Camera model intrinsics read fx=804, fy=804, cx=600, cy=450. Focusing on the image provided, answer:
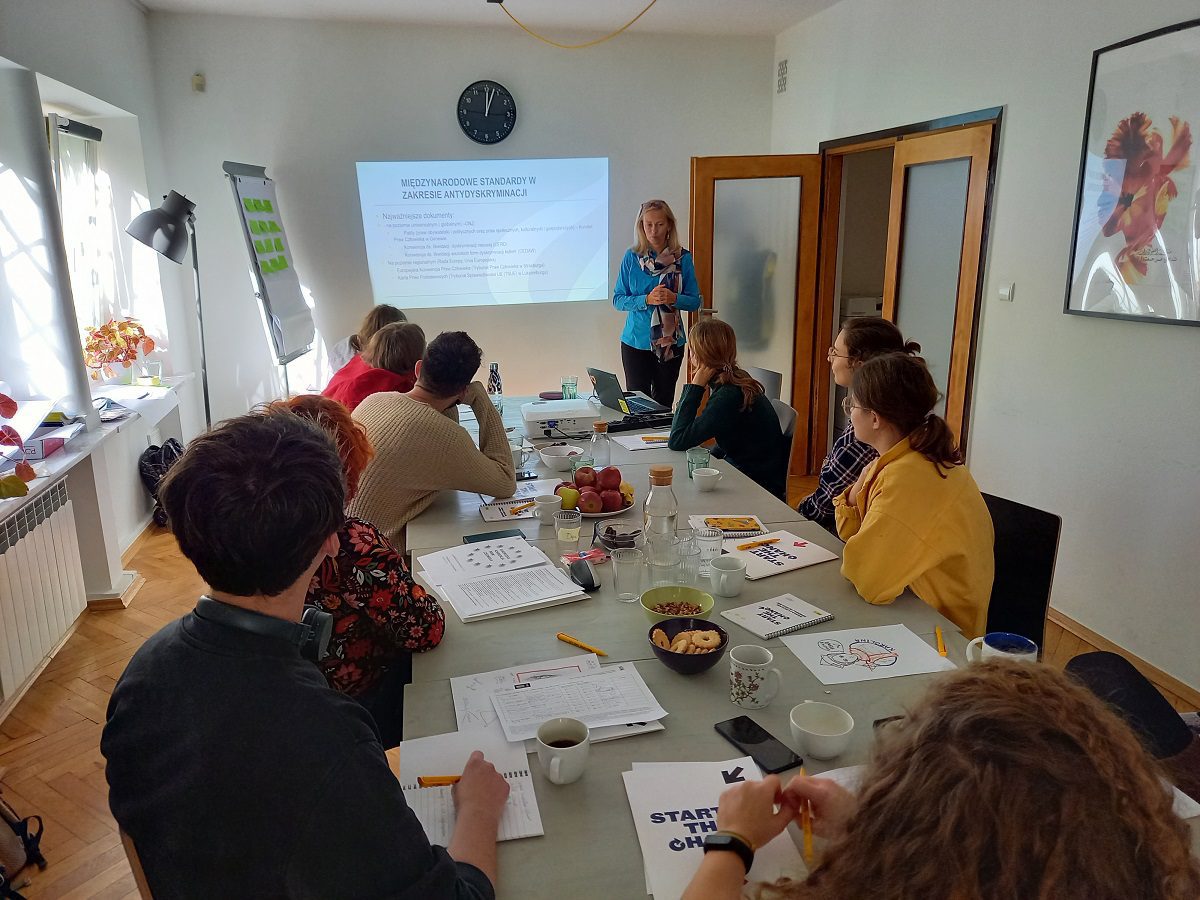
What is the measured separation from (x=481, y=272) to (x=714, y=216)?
1.57 metres

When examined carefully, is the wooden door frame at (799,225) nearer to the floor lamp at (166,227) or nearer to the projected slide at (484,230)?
the projected slide at (484,230)

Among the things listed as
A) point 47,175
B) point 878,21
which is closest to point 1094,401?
point 878,21

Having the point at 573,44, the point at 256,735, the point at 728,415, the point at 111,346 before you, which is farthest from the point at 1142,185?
the point at 111,346

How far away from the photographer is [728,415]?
2922 millimetres

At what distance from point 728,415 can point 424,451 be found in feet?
3.91

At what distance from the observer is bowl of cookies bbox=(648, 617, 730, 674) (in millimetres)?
1409

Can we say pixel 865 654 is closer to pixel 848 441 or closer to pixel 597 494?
pixel 597 494

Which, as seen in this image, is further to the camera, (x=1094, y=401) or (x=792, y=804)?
(x=1094, y=401)

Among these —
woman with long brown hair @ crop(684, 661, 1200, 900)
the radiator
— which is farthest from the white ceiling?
woman with long brown hair @ crop(684, 661, 1200, 900)

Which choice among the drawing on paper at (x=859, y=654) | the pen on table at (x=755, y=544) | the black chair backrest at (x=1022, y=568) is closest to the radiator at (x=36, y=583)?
the pen on table at (x=755, y=544)

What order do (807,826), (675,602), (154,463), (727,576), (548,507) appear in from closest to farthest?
1. (807,826)
2. (675,602)
3. (727,576)
4. (548,507)
5. (154,463)

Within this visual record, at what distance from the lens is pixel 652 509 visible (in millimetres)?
2059

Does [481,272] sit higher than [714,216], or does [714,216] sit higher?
[714,216]

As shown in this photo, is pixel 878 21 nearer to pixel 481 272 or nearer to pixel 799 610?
pixel 481 272
